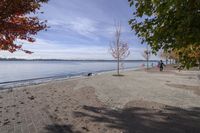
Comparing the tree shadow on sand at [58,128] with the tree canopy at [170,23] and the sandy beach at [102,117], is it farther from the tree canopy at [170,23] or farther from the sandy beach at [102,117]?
the tree canopy at [170,23]

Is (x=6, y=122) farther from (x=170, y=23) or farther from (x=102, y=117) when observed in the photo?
(x=170, y=23)

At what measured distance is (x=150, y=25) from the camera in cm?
623

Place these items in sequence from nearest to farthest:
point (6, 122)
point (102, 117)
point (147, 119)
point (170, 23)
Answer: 1. point (170, 23)
2. point (6, 122)
3. point (147, 119)
4. point (102, 117)

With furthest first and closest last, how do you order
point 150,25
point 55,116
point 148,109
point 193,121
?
point 148,109, point 55,116, point 193,121, point 150,25

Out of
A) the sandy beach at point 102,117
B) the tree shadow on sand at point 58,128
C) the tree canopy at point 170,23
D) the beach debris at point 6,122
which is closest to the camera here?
the tree canopy at point 170,23

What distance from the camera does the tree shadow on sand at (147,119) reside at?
769 cm

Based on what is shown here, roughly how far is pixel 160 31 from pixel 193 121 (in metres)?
3.99

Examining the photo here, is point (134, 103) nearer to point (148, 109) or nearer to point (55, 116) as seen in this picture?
point (148, 109)

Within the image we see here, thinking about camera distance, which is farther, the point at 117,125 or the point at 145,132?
the point at 117,125

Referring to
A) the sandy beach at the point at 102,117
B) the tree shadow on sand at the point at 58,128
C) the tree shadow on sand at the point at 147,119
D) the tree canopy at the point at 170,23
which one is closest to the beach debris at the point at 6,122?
the sandy beach at the point at 102,117

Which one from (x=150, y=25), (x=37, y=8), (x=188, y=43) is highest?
(x=37, y=8)

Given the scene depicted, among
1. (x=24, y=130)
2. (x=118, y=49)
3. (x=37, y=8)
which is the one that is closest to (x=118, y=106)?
(x=24, y=130)

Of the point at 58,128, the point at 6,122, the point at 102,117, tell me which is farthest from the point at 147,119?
the point at 6,122

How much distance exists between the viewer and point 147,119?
875 cm
